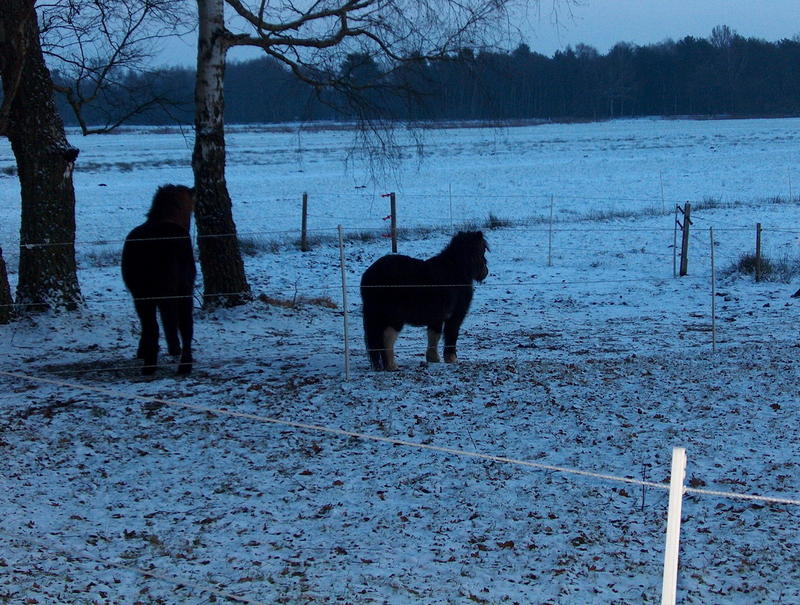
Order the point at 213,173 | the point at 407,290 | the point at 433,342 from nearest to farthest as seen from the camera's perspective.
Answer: the point at 407,290, the point at 433,342, the point at 213,173

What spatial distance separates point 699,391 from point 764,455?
4.82ft

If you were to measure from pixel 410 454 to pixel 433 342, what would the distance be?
2.70 m

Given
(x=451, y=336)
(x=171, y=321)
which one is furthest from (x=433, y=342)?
(x=171, y=321)

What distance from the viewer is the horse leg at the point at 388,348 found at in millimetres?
7762

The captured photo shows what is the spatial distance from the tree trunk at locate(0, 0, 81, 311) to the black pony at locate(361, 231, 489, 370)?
352cm

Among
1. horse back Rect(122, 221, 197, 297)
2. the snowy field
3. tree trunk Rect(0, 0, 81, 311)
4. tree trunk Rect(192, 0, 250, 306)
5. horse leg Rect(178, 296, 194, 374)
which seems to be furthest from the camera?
tree trunk Rect(192, 0, 250, 306)

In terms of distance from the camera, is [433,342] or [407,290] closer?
[407,290]

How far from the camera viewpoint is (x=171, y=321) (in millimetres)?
7496

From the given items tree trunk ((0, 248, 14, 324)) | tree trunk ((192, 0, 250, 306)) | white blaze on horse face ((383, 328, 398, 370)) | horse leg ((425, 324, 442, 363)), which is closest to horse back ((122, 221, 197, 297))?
white blaze on horse face ((383, 328, 398, 370))

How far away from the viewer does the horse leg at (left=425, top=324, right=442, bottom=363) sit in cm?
824

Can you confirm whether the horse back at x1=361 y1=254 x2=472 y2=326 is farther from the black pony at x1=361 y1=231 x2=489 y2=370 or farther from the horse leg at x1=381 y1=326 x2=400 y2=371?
the horse leg at x1=381 y1=326 x2=400 y2=371

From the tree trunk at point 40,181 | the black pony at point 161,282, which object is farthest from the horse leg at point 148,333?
the tree trunk at point 40,181

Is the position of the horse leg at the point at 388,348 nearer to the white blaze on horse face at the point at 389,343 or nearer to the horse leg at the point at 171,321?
the white blaze on horse face at the point at 389,343

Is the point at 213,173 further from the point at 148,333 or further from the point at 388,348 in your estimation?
the point at 388,348
